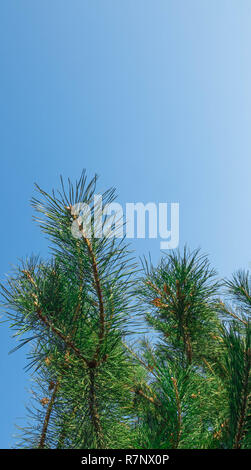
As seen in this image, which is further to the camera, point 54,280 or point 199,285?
point 199,285

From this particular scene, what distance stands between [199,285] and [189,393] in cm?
37

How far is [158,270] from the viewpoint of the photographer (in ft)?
4.02

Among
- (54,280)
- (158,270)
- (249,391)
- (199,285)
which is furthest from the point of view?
(158,270)

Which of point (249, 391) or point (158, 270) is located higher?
point (158, 270)

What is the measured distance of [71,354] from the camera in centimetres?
80

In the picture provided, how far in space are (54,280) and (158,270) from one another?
46cm

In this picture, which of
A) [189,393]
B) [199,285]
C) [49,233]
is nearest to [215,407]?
[189,393]
